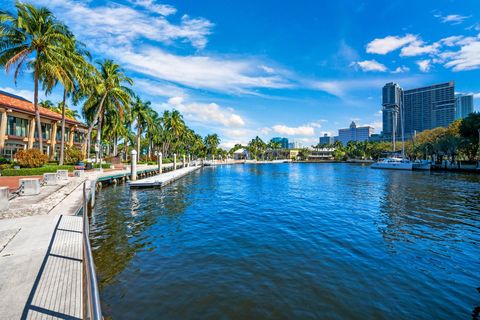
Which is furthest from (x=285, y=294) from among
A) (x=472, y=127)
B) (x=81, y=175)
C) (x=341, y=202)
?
(x=472, y=127)

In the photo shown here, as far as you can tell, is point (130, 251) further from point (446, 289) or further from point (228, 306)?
point (446, 289)

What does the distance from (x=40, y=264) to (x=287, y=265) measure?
22.5 ft

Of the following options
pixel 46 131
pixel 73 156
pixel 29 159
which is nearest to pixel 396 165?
pixel 73 156

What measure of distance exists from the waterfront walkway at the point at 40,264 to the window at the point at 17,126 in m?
31.9

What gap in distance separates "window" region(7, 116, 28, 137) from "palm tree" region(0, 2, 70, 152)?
1253 centimetres

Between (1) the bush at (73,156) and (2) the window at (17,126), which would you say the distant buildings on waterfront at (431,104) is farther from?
(2) the window at (17,126)

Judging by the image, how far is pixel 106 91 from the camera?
124ft

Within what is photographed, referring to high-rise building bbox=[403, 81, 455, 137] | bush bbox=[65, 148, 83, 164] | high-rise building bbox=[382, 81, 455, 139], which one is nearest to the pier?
Answer: bush bbox=[65, 148, 83, 164]

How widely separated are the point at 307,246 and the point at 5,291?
29.3ft

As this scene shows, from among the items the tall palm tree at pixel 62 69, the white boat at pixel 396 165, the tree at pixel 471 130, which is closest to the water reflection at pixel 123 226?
the tall palm tree at pixel 62 69

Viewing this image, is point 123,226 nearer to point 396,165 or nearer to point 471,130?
point 471,130

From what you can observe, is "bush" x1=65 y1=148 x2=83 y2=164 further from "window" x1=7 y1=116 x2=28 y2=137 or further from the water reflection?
the water reflection

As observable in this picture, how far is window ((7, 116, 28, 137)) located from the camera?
33844 millimetres

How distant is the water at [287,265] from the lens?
5898 mm
